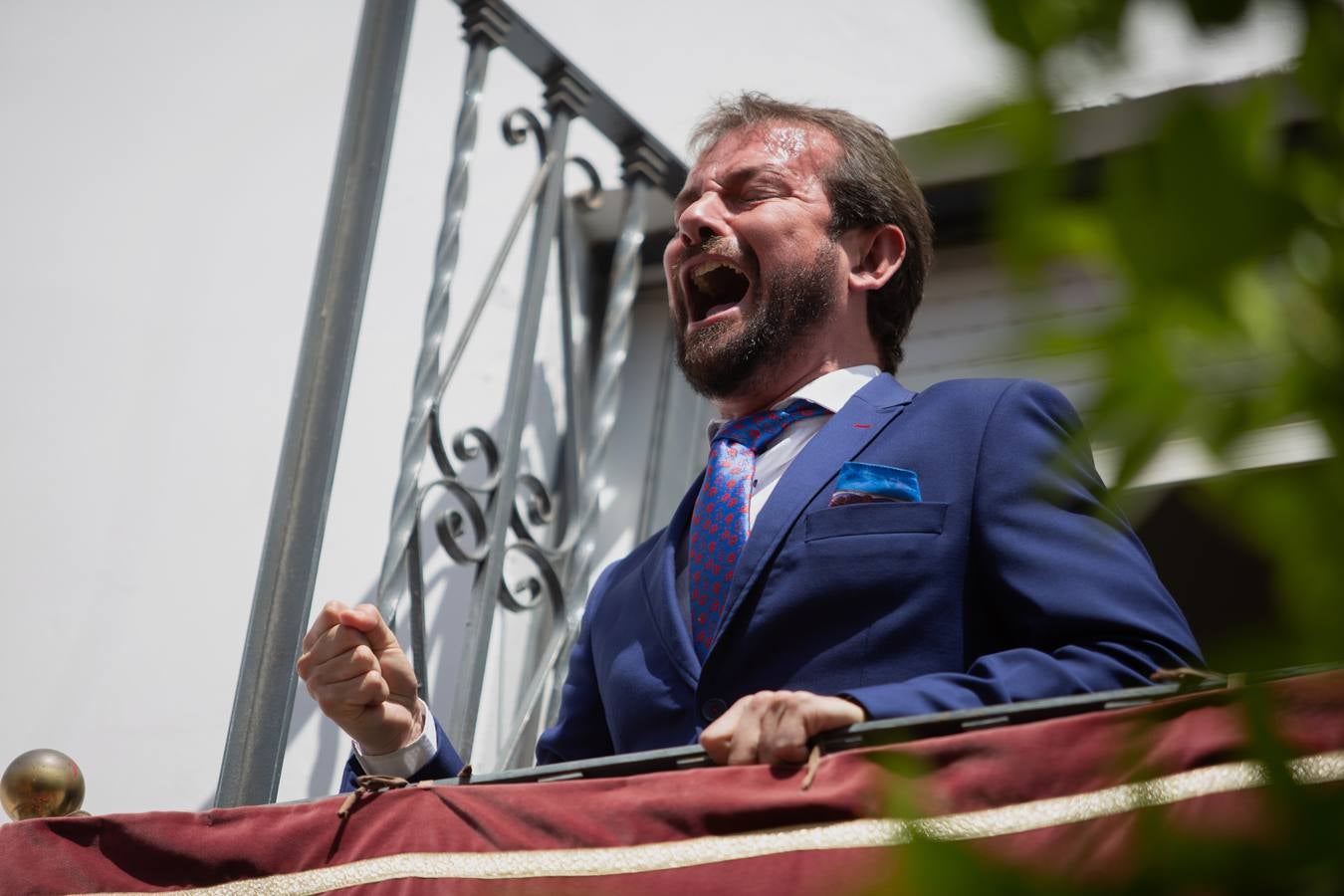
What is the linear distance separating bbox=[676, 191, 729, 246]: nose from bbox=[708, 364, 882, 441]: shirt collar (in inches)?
11.6

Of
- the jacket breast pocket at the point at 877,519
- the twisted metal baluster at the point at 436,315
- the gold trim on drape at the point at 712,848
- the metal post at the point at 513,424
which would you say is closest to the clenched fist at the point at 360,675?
the gold trim on drape at the point at 712,848

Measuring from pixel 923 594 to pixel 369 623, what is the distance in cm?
60

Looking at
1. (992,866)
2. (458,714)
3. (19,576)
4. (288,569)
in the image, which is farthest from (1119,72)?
(19,576)

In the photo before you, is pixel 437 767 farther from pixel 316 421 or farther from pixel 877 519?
pixel 316 421

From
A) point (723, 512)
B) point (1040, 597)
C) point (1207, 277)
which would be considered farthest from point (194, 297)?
point (1207, 277)

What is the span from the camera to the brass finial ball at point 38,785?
1965mm

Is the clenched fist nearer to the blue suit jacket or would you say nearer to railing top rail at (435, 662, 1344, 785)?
the blue suit jacket

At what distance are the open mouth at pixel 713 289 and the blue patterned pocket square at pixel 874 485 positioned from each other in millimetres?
645

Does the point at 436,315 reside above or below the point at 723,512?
above

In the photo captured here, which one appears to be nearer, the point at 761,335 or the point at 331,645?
the point at 331,645

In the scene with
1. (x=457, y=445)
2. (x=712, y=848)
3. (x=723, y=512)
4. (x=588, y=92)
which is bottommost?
(x=712, y=848)

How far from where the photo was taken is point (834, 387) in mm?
2406

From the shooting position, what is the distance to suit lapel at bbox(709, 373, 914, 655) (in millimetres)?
2002

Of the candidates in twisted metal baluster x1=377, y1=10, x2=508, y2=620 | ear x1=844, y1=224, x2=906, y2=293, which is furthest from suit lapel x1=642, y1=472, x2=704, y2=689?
twisted metal baluster x1=377, y1=10, x2=508, y2=620
